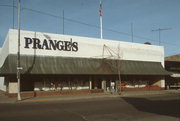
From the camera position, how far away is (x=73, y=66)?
27.7 m

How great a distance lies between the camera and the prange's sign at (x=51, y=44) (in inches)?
1010

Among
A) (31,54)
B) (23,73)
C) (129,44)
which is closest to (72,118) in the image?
(23,73)

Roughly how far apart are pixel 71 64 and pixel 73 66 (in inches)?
15.2

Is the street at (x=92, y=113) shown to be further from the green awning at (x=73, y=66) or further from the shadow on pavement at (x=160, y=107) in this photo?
the green awning at (x=73, y=66)

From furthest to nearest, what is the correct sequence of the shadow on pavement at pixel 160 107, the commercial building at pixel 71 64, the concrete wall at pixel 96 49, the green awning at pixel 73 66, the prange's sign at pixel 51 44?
the prange's sign at pixel 51 44
the concrete wall at pixel 96 49
the commercial building at pixel 71 64
the green awning at pixel 73 66
the shadow on pavement at pixel 160 107

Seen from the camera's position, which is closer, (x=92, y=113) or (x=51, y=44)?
(x=92, y=113)

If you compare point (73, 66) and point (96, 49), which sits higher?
point (96, 49)

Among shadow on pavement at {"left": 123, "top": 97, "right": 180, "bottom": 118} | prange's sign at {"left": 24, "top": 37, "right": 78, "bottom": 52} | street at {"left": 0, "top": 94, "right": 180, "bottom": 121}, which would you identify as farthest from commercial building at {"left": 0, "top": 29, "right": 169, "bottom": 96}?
shadow on pavement at {"left": 123, "top": 97, "right": 180, "bottom": 118}

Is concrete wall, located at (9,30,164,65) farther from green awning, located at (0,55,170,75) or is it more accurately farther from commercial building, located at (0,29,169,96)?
green awning, located at (0,55,170,75)

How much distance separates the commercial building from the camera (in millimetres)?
24672

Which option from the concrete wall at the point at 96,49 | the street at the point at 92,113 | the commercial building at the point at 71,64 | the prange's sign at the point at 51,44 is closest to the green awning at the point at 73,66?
the commercial building at the point at 71,64

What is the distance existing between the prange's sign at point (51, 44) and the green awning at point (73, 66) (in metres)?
1.31

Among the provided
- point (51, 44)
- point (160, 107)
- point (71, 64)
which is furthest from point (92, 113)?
point (51, 44)

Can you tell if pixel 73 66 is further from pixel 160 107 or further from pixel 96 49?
pixel 160 107
